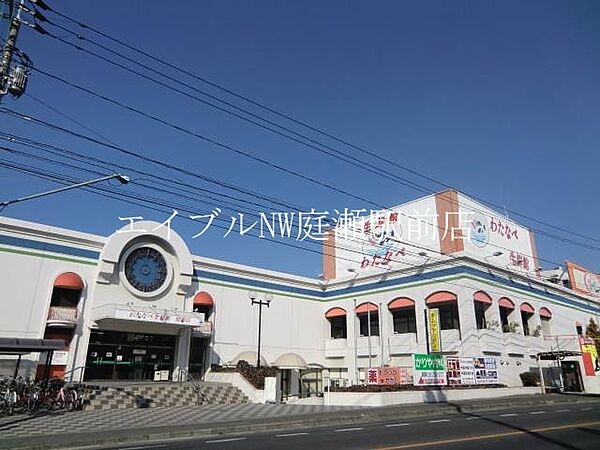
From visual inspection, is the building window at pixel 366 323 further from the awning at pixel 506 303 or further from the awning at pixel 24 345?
the awning at pixel 24 345

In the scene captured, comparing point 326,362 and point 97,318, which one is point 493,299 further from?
point 97,318

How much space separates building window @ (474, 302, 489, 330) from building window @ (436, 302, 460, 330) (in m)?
1.39

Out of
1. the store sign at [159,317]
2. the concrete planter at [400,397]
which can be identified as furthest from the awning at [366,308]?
the store sign at [159,317]

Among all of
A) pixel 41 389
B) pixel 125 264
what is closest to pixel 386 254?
pixel 125 264

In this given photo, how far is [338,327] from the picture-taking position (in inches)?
1507

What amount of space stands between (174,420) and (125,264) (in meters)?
13.4

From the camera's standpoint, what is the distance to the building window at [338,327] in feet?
124

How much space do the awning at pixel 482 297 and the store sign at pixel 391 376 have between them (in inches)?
349

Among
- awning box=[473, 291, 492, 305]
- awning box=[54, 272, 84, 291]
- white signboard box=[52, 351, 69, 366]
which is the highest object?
awning box=[473, 291, 492, 305]

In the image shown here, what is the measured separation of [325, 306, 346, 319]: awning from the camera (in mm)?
A: 36741

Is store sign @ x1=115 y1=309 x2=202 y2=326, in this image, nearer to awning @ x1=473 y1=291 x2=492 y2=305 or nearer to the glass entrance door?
the glass entrance door

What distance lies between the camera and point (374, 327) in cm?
3519

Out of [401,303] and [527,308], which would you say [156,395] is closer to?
[401,303]

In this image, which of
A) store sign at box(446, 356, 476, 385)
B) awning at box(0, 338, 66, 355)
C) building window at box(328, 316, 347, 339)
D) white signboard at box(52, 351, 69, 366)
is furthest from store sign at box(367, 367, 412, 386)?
white signboard at box(52, 351, 69, 366)
